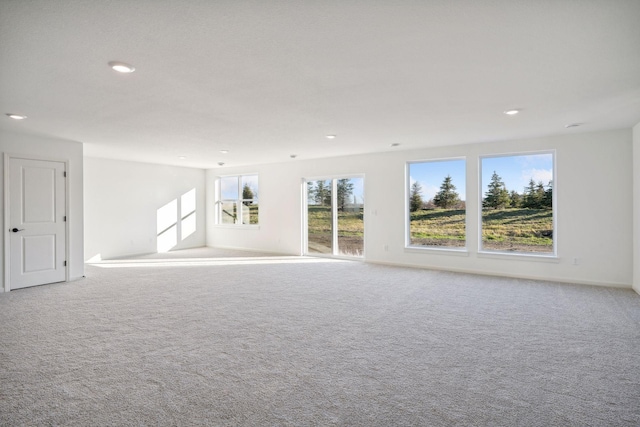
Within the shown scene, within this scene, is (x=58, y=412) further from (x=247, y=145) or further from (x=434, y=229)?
(x=434, y=229)

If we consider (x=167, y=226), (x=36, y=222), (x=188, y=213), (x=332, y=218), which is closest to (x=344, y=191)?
(x=332, y=218)

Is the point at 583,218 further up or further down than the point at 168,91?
further down

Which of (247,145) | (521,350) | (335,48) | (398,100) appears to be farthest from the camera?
(247,145)

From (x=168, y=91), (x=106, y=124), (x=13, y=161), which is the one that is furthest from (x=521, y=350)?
(x=13, y=161)

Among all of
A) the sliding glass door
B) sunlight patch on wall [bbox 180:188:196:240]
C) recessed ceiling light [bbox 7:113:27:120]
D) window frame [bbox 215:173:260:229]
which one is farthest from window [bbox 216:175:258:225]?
recessed ceiling light [bbox 7:113:27:120]

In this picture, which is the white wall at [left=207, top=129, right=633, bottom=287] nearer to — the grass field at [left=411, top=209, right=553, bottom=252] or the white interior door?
the grass field at [left=411, top=209, right=553, bottom=252]

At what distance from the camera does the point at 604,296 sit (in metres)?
4.76

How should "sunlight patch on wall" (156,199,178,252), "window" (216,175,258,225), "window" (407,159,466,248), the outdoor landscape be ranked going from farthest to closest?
"window" (216,175,258,225), "sunlight patch on wall" (156,199,178,252), "window" (407,159,466,248), the outdoor landscape

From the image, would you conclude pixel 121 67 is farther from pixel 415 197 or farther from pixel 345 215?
pixel 345 215

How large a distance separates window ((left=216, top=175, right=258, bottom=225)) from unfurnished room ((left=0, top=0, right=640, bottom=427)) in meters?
2.17

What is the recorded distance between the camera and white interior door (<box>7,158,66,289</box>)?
530 centimetres

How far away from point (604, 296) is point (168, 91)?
607 cm

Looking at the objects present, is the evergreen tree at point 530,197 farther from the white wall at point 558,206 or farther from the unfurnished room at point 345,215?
the white wall at point 558,206

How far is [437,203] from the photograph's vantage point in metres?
7.02
